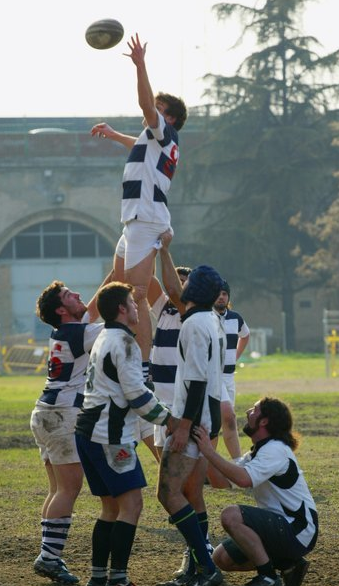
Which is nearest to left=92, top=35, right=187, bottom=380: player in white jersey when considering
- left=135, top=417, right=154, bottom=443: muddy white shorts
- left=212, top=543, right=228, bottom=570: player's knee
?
left=135, top=417, right=154, bottom=443: muddy white shorts

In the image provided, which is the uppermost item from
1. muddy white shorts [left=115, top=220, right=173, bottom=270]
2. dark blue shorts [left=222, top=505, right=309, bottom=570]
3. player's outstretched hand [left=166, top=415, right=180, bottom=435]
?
muddy white shorts [left=115, top=220, right=173, bottom=270]

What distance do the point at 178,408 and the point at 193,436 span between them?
8.3 inches

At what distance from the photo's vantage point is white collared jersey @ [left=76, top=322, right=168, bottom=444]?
29.0 feet

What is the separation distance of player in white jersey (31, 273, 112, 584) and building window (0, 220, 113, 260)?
62.0 m

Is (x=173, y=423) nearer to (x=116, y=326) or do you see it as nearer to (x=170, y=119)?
(x=116, y=326)

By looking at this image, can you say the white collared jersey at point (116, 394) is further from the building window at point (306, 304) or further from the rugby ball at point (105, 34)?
the building window at point (306, 304)

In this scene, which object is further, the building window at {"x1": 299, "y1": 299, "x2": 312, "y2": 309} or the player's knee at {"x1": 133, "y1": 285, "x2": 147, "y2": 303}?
the building window at {"x1": 299, "y1": 299, "x2": 312, "y2": 309}

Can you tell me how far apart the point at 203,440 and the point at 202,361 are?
0.51 m

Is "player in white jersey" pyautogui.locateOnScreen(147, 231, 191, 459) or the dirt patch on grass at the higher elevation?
"player in white jersey" pyautogui.locateOnScreen(147, 231, 191, 459)

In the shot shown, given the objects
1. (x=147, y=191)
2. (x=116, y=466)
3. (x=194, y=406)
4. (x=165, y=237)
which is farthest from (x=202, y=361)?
(x=147, y=191)

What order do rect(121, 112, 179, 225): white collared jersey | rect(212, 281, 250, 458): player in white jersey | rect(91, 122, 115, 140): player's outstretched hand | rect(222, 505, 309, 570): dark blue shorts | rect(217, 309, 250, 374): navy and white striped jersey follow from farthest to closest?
rect(217, 309, 250, 374): navy and white striped jersey → rect(212, 281, 250, 458): player in white jersey → rect(91, 122, 115, 140): player's outstretched hand → rect(121, 112, 179, 225): white collared jersey → rect(222, 505, 309, 570): dark blue shorts

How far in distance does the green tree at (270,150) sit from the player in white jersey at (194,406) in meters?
60.1

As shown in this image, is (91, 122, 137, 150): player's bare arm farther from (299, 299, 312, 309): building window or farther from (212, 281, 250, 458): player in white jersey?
(299, 299, 312, 309): building window

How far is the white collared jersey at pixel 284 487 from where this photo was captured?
359 inches
